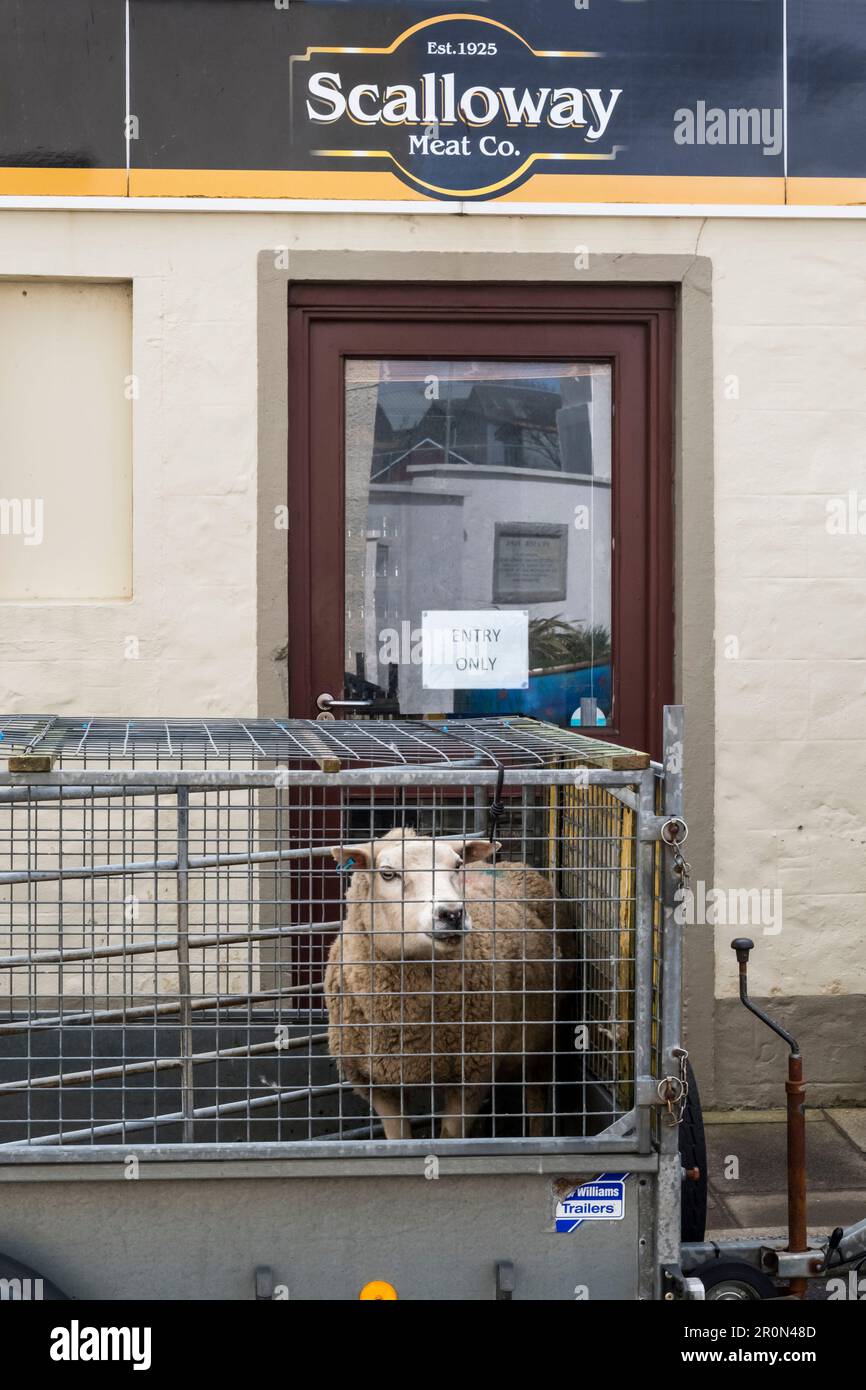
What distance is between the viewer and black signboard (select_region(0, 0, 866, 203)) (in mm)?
5961

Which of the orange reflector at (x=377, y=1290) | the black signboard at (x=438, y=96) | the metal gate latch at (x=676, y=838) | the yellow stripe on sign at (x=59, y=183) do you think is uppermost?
the black signboard at (x=438, y=96)

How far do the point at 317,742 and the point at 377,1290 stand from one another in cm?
134

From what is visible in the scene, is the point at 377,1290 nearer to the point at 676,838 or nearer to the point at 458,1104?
the point at 458,1104

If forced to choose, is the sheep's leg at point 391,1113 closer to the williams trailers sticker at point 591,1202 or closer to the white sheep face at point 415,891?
the white sheep face at point 415,891

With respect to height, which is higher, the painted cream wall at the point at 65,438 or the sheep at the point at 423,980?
the painted cream wall at the point at 65,438

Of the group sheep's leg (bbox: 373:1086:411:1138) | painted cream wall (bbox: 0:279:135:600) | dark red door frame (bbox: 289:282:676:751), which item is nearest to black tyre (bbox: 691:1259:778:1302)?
sheep's leg (bbox: 373:1086:411:1138)

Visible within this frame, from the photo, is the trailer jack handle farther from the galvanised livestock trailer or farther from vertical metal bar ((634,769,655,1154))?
vertical metal bar ((634,769,655,1154))

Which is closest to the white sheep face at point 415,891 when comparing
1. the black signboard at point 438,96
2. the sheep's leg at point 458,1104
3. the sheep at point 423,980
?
the sheep at point 423,980

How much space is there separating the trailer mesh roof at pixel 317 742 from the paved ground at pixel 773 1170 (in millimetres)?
1994

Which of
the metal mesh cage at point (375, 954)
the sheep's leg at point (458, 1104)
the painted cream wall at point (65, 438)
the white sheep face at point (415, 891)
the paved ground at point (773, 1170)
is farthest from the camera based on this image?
the painted cream wall at point (65, 438)

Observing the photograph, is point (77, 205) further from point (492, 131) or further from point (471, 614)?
point (471, 614)

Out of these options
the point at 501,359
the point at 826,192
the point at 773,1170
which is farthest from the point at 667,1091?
the point at 826,192

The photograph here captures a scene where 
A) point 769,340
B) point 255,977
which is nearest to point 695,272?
point 769,340

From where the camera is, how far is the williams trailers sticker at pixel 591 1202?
3.29 m
